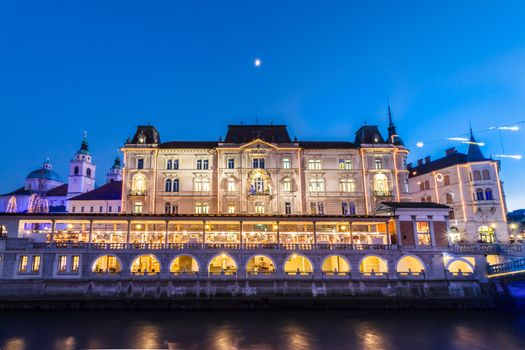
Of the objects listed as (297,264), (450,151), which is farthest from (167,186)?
(450,151)

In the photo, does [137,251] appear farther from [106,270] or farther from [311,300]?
[311,300]

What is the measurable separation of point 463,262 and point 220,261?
95.7 ft

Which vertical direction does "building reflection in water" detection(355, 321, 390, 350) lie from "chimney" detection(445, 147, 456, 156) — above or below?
below

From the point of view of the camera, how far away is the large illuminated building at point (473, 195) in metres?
51.9

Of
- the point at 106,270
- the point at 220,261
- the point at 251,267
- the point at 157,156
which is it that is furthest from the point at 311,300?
the point at 157,156

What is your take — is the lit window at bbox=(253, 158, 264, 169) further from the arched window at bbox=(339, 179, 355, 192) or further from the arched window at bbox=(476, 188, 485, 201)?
the arched window at bbox=(476, 188, 485, 201)

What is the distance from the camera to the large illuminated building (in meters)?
51.9

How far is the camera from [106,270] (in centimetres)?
3738

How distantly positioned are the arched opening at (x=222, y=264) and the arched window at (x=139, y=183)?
1842 centimetres

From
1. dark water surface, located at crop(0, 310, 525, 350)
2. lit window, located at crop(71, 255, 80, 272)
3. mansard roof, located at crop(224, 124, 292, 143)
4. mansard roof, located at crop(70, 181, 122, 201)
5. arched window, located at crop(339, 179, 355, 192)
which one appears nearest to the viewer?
dark water surface, located at crop(0, 310, 525, 350)

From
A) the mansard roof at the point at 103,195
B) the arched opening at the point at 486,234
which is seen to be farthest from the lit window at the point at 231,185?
the arched opening at the point at 486,234

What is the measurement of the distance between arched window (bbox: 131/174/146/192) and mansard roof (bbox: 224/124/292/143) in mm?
14167

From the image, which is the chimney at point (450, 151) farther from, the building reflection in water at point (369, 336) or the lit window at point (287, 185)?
the building reflection in water at point (369, 336)

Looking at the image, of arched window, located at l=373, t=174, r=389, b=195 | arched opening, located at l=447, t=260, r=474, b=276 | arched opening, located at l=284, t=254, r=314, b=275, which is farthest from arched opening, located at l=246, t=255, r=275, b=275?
arched window, located at l=373, t=174, r=389, b=195
